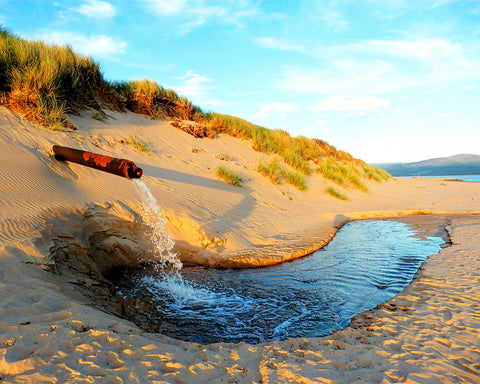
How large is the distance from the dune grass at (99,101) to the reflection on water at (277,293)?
497 cm

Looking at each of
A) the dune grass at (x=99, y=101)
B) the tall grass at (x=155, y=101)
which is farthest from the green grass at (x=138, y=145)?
the tall grass at (x=155, y=101)

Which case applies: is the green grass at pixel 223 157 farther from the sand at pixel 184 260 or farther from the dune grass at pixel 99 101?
the sand at pixel 184 260

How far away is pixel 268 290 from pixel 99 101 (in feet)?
27.3

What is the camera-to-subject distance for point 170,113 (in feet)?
38.9

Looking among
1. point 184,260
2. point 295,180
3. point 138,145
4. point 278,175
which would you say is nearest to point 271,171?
point 278,175

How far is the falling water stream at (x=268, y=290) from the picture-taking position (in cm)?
317

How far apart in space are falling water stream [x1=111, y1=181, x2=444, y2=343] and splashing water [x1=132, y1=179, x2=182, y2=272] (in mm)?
16

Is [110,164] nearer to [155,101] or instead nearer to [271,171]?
[271,171]

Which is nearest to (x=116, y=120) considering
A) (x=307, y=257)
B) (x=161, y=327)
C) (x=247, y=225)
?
(x=247, y=225)

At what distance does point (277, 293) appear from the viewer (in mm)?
4027

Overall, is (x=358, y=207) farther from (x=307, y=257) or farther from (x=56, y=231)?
(x=56, y=231)

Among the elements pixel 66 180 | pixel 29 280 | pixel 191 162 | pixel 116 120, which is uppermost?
pixel 116 120

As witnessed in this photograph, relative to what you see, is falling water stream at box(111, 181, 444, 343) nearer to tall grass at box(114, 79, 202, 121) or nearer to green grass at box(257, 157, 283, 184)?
green grass at box(257, 157, 283, 184)

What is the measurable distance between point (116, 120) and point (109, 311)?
7.37 m
